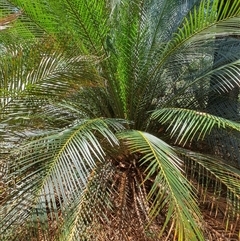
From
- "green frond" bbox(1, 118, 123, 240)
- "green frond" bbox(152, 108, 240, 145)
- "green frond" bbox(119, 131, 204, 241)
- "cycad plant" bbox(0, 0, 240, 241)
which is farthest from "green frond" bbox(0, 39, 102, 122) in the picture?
"green frond" bbox(152, 108, 240, 145)

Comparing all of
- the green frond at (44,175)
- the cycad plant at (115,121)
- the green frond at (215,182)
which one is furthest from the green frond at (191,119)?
the green frond at (44,175)

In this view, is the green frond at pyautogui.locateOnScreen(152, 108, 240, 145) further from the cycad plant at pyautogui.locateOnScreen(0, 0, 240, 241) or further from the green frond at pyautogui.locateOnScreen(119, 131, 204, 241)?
the green frond at pyautogui.locateOnScreen(119, 131, 204, 241)

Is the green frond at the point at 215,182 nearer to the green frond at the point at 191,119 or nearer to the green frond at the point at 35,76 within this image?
the green frond at the point at 191,119

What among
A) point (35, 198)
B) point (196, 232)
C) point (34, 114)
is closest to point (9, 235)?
point (35, 198)

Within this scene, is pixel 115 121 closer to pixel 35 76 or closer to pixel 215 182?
pixel 35 76

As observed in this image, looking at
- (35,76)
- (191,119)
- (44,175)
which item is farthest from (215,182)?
(35,76)

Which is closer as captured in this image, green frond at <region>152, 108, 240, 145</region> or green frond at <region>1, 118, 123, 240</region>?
green frond at <region>1, 118, 123, 240</region>

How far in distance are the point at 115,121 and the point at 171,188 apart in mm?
636

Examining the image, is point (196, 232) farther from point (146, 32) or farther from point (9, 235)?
point (146, 32)

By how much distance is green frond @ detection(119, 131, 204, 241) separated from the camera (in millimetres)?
1615

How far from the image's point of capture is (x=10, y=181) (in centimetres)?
180

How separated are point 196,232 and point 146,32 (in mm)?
1572

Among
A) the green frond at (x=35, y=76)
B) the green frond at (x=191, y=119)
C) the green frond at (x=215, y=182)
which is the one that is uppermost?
the green frond at (x=35, y=76)

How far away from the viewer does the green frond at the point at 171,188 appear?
1.62 meters
